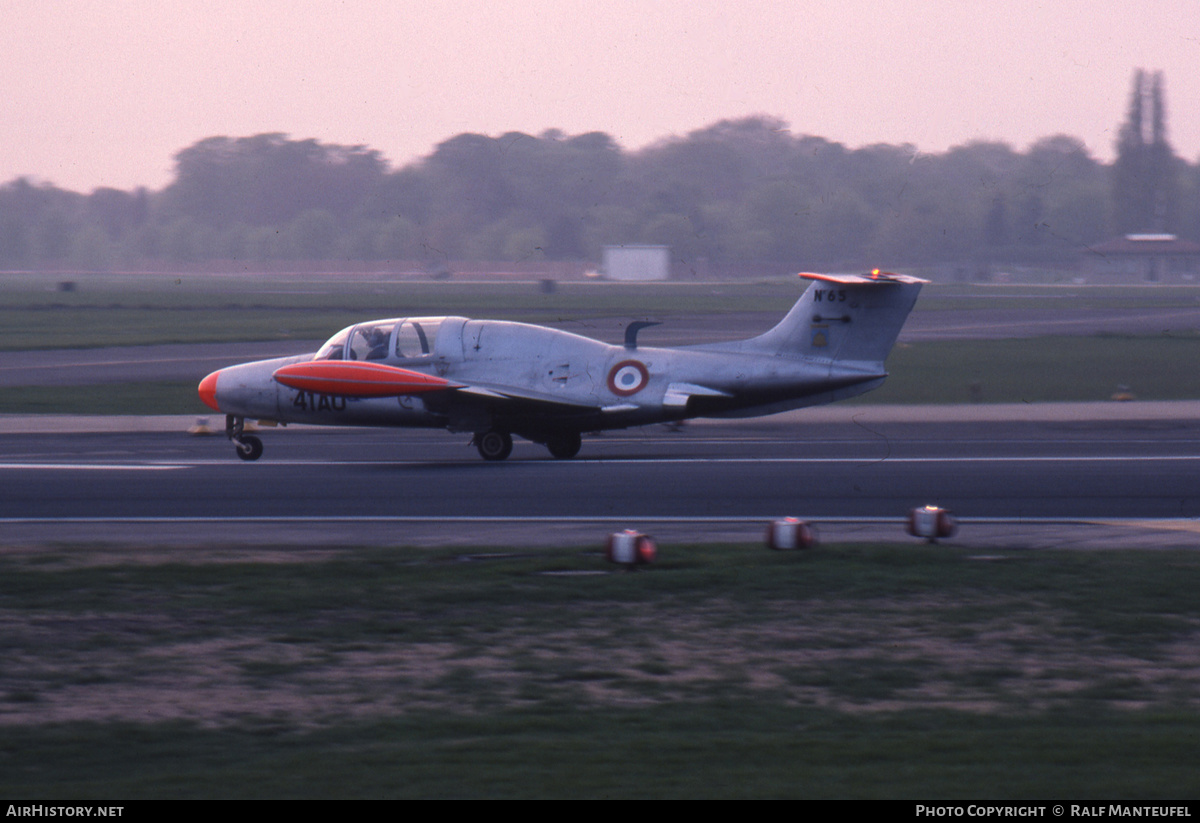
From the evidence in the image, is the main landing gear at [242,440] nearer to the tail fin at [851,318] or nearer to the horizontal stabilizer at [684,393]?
the horizontal stabilizer at [684,393]

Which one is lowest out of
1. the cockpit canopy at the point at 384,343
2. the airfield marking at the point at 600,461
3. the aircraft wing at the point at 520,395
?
the airfield marking at the point at 600,461

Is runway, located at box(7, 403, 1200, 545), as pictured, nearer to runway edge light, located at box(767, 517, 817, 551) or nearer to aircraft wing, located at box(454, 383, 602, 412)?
aircraft wing, located at box(454, 383, 602, 412)

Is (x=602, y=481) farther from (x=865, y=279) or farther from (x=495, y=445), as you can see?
(x=865, y=279)

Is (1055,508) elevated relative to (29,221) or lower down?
lower down

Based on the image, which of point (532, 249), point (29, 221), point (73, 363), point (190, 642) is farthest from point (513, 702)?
point (29, 221)

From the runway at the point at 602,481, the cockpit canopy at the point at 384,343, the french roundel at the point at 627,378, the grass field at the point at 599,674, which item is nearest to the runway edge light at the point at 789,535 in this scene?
the grass field at the point at 599,674

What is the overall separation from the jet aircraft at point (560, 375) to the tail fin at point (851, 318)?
0.05ft

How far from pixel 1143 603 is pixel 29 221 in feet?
482

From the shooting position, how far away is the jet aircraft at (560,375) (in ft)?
66.0

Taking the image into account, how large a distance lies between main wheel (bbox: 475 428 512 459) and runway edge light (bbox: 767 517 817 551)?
353 inches

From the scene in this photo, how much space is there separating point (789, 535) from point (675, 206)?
63.2 metres

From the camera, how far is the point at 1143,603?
10.3 metres

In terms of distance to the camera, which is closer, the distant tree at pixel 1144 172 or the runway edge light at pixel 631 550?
the runway edge light at pixel 631 550
